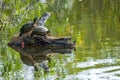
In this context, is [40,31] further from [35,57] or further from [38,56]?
[35,57]

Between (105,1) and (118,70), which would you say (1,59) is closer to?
(118,70)

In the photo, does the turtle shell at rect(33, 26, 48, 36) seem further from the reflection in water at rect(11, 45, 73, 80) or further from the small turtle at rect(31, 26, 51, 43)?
the reflection in water at rect(11, 45, 73, 80)

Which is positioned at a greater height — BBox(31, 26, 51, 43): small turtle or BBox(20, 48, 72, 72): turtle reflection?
BBox(31, 26, 51, 43): small turtle

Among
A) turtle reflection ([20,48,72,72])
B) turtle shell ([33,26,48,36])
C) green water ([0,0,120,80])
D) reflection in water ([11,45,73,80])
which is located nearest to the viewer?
green water ([0,0,120,80])

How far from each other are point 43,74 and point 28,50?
3820mm

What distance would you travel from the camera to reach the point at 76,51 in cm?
1567

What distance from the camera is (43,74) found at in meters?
12.4

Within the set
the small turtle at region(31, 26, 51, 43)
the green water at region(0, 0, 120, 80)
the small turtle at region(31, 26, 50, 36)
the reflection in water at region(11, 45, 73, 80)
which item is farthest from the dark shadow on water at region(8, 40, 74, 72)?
the small turtle at region(31, 26, 50, 36)

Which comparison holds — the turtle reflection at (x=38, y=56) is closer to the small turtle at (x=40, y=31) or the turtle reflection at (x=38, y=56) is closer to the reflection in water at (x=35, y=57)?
the reflection in water at (x=35, y=57)

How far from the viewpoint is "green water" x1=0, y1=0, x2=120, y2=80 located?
12320 millimetres

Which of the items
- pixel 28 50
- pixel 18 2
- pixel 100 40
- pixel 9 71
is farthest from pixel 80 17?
pixel 9 71

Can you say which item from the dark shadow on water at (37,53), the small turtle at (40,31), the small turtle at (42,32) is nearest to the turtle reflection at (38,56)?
the dark shadow on water at (37,53)

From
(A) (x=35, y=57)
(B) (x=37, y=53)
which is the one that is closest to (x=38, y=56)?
(A) (x=35, y=57)

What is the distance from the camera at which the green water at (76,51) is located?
12320mm
